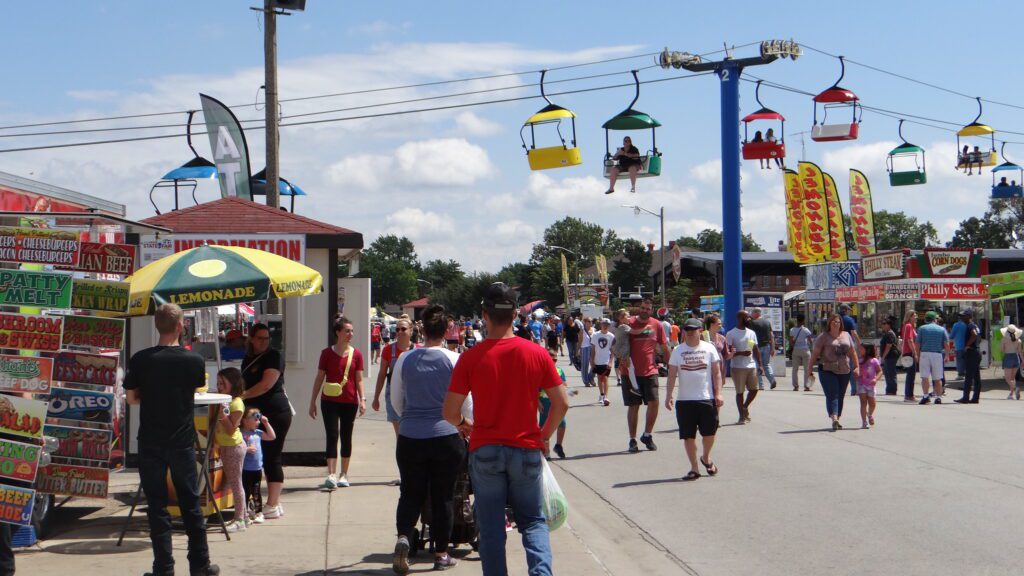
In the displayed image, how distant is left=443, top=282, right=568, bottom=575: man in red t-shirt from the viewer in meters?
5.71

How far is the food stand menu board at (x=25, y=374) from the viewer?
706cm

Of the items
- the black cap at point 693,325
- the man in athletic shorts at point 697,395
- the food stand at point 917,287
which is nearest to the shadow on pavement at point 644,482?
the man in athletic shorts at point 697,395

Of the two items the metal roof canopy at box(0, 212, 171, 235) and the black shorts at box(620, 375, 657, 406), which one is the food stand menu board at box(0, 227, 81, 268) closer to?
the metal roof canopy at box(0, 212, 171, 235)

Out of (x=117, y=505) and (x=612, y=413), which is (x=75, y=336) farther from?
(x=612, y=413)

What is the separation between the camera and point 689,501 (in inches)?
416

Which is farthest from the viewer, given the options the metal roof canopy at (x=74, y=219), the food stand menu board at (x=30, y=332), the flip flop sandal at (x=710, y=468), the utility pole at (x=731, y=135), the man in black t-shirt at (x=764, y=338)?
the utility pole at (x=731, y=135)

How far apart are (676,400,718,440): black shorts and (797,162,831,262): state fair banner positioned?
80.7 ft

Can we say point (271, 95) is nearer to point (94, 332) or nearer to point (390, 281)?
point (94, 332)

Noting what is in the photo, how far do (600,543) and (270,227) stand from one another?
571cm

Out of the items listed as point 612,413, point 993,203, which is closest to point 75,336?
point 612,413

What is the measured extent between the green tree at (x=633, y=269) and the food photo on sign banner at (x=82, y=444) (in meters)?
91.8

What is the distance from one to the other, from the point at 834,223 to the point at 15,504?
106 ft

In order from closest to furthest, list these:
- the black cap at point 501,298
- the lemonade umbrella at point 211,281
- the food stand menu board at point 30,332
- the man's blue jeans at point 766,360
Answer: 1. the black cap at point 501,298
2. the food stand menu board at point 30,332
3. the lemonade umbrella at point 211,281
4. the man's blue jeans at point 766,360

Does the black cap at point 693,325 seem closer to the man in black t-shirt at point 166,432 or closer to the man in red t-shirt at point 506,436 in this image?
the man in red t-shirt at point 506,436
